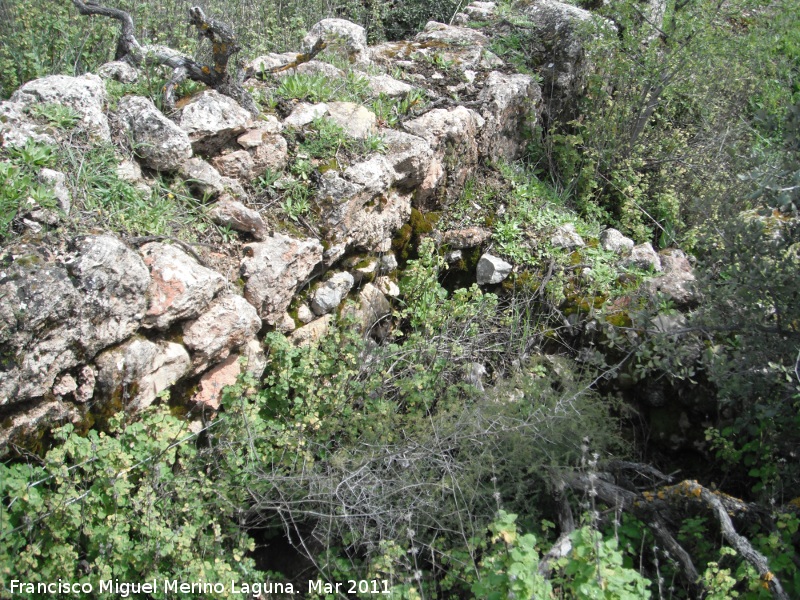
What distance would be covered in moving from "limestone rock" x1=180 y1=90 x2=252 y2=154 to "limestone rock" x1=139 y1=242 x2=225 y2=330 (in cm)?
91

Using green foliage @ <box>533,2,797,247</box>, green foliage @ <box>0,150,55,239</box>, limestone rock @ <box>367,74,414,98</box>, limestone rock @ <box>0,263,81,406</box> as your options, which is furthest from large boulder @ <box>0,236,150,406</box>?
green foliage @ <box>533,2,797,247</box>

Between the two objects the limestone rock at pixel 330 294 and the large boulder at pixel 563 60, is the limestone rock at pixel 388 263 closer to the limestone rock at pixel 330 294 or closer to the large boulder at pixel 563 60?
the limestone rock at pixel 330 294

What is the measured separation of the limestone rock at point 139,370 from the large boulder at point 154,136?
3.76 feet

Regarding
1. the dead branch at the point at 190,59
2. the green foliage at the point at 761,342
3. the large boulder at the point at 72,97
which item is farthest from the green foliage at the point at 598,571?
the dead branch at the point at 190,59

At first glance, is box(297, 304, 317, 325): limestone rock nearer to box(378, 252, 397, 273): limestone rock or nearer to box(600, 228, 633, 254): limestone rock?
box(378, 252, 397, 273): limestone rock

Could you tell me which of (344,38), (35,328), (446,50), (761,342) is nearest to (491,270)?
(761,342)

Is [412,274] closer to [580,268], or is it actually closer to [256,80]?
[580,268]

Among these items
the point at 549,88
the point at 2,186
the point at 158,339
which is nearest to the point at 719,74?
the point at 549,88

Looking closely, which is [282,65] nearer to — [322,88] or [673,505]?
[322,88]

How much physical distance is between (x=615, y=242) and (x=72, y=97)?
397cm

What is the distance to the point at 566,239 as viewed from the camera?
505 cm

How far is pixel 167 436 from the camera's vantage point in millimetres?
3066

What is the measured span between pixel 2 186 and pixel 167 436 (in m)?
1.40

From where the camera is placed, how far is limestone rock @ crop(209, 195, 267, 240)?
3797mm
